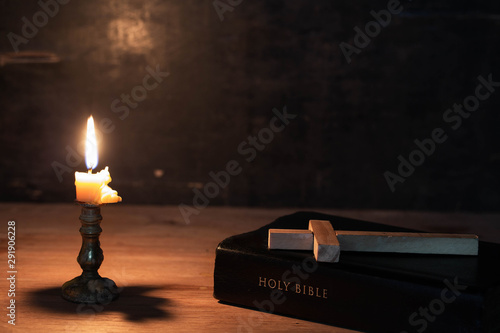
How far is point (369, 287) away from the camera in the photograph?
39.5 inches

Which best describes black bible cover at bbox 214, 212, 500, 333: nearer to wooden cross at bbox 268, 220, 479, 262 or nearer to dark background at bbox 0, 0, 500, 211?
wooden cross at bbox 268, 220, 479, 262

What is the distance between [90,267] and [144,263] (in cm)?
33

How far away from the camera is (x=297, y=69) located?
91.0 inches

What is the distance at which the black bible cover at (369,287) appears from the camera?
0.95m

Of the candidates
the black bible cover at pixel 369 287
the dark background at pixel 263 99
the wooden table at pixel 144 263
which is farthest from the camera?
the dark background at pixel 263 99

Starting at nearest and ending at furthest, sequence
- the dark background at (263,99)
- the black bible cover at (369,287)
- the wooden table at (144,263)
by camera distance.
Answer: the black bible cover at (369,287), the wooden table at (144,263), the dark background at (263,99)

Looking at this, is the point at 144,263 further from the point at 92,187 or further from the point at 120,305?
the point at 92,187

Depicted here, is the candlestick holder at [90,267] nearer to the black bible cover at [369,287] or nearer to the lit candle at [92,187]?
the lit candle at [92,187]

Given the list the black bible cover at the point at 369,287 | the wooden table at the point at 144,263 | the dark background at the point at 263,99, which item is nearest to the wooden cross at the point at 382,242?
the black bible cover at the point at 369,287

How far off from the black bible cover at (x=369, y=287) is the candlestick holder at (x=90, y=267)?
22 cm

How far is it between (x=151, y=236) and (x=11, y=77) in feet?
3.28

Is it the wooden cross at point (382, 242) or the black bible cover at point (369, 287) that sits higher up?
the wooden cross at point (382, 242)

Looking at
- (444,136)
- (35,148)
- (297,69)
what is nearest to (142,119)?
(35,148)

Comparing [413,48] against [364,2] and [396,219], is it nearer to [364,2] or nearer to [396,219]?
[364,2]
